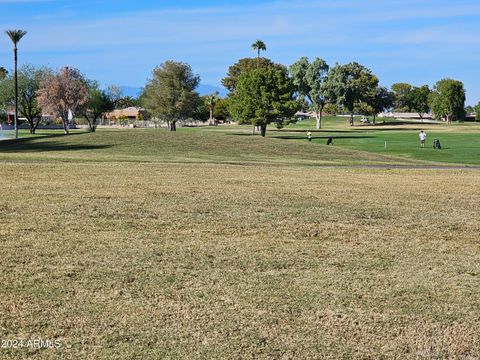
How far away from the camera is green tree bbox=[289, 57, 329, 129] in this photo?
148000 mm

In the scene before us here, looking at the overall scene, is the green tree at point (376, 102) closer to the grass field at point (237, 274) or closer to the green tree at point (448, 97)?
the green tree at point (448, 97)

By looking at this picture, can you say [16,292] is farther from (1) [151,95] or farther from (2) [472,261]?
(1) [151,95]

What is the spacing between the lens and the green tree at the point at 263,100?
297 ft

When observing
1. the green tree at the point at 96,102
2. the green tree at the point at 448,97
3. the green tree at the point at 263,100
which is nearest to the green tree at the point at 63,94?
the green tree at the point at 96,102

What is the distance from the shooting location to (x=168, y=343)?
236 inches

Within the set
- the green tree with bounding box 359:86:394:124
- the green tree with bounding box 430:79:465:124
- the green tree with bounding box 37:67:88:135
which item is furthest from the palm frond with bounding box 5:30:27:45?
the green tree with bounding box 430:79:465:124

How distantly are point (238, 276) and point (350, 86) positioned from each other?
474 feet

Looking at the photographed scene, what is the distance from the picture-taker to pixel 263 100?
9131cm

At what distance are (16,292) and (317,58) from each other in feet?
485

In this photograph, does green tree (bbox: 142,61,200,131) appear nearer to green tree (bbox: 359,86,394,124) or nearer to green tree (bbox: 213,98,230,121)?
green tree (bbox: 359,86,394,124)

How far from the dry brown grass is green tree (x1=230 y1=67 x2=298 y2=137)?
7487 cm

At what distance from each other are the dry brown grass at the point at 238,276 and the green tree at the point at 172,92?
81380mm

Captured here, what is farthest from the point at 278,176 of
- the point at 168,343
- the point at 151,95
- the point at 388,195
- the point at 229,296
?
the point at 151,95

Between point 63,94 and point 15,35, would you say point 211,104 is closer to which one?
point 63,94
